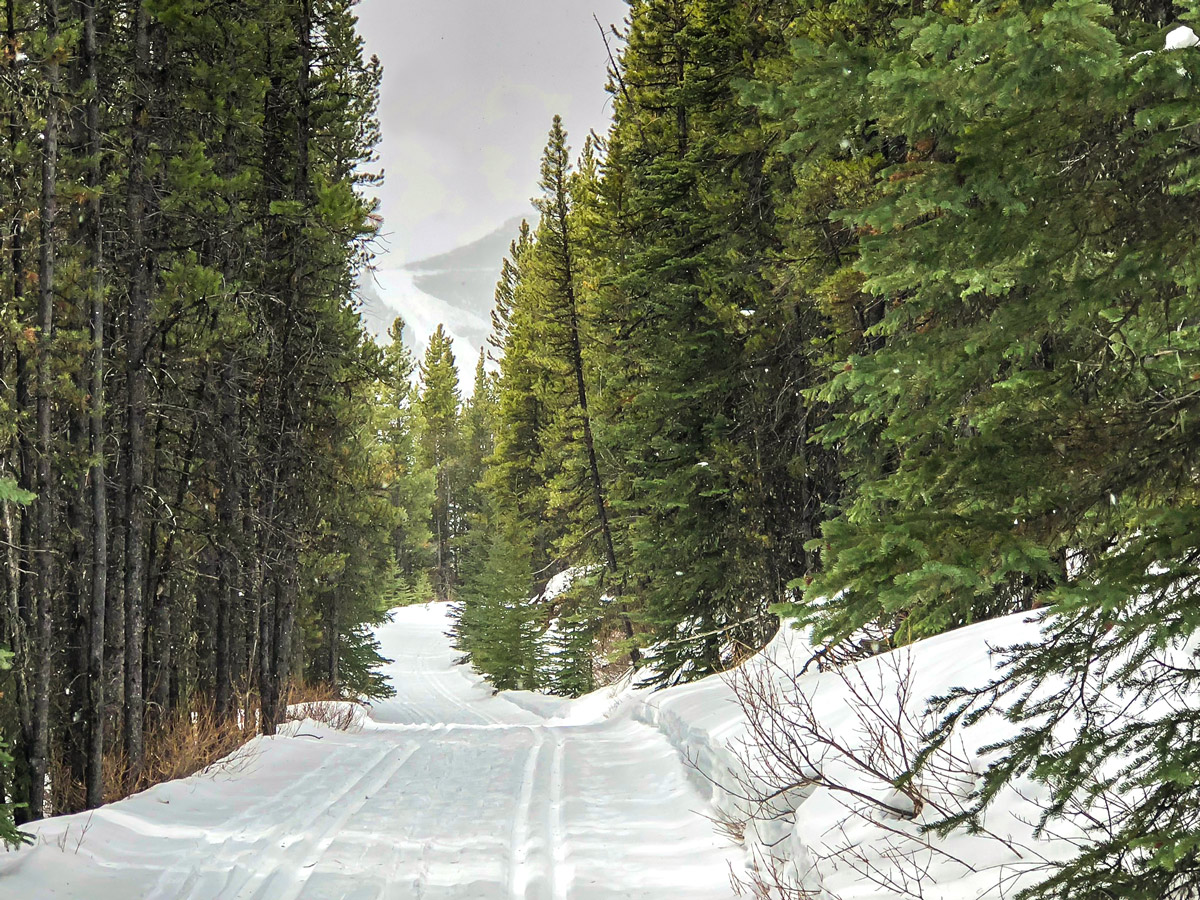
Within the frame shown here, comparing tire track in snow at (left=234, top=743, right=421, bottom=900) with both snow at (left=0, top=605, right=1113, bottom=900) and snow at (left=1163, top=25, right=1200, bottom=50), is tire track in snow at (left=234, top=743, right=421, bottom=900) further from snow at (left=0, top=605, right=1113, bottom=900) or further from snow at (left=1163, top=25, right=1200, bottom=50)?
snow at (left=1163, top=25, right=1200, bottom=50)

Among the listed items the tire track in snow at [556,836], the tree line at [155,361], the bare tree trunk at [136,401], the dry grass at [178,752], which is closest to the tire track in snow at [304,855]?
the tire track in snow at [556,836]

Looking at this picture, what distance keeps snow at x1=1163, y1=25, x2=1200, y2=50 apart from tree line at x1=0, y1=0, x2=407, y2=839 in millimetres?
4722

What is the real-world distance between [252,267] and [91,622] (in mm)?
6540

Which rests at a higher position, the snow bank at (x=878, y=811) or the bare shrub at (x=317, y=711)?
the snow bank at (x=878, y=811)

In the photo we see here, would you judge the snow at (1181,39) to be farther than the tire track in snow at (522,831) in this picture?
No

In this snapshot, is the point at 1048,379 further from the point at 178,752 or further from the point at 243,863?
the point at 178,752

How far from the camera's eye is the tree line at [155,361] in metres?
7.25

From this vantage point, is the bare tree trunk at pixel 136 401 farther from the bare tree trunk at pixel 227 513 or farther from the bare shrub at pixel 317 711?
the bare shrub at pixel 317 711

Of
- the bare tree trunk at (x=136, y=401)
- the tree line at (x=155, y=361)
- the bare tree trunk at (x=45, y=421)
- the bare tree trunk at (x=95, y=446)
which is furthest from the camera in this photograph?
the bare tree trunk at (x=136, y=401)

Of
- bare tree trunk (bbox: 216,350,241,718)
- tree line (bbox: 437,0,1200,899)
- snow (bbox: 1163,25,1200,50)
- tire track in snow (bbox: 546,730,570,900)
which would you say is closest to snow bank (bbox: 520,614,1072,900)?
tree line (bbox: 437,0,1200,899)

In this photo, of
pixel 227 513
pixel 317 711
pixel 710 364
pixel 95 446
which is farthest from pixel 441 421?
pixel 95 446

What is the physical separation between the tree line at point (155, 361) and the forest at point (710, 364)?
0.21 ft

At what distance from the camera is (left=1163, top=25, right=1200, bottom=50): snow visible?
2.43m

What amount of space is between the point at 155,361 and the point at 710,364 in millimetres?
8784
